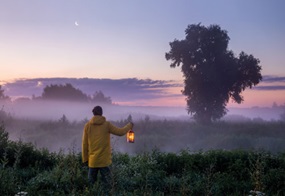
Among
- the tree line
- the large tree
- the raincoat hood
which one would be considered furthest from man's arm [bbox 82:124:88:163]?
the tree line

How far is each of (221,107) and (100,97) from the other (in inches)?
2756

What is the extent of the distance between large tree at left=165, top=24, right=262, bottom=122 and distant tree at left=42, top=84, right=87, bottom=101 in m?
48.9

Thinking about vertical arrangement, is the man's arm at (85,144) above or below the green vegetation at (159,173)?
above

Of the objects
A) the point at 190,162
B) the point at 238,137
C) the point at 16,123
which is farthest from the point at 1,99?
the point at 190,162

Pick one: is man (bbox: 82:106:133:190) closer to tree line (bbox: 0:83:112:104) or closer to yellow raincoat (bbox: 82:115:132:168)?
yellow raincoat (bbox: 82:115:132:168)

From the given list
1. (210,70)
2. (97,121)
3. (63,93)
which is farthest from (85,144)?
(63,93)

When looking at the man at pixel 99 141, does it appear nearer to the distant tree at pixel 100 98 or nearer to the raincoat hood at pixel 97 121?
the raincoat hood at pixel 97 121

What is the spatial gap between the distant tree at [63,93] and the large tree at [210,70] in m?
48.9

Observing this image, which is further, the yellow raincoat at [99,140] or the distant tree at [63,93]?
the distant tree at [63,93]

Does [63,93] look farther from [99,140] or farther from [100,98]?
[99,140]

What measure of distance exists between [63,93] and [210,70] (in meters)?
53.0

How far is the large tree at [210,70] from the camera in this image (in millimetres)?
43375

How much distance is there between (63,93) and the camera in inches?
3516

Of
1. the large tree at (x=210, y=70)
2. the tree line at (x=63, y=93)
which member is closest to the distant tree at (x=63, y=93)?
the tree line at (x=63, y=93)
